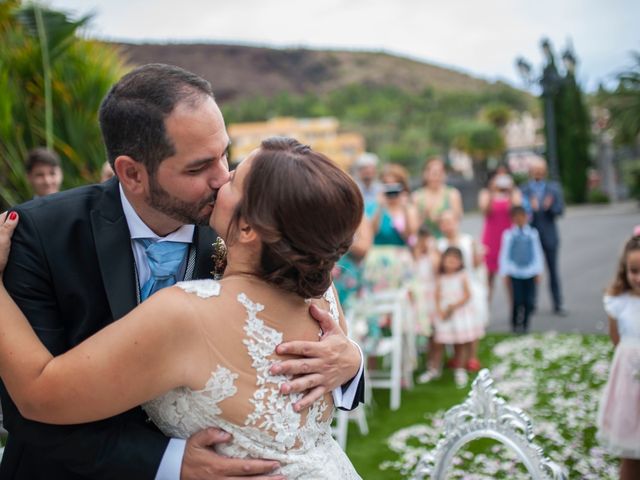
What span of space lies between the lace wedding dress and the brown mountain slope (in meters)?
127

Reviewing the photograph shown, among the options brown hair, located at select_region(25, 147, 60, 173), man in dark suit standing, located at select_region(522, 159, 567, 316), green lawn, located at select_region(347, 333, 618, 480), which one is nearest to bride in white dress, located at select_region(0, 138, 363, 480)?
green lawn, located at select_region(347, 333, 618, 480)

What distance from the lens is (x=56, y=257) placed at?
1638 millimetres

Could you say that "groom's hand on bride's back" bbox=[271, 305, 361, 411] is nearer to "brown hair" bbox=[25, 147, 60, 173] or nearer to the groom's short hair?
the groom's short hair

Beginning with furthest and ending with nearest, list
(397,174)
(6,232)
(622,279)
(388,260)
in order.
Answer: (397,174)
(388,260)
(622,279)
(6,232)

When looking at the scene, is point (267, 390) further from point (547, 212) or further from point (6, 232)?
point (547, 212)

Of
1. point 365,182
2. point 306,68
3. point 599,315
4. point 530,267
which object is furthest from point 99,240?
point 306,68

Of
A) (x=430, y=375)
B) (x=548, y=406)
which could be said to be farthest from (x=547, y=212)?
(x=548, y=406)

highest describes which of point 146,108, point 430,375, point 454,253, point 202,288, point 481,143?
point 481,143

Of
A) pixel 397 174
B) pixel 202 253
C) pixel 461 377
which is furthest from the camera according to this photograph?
pixel 397 174

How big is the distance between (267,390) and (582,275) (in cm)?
1274

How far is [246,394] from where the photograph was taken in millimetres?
1514

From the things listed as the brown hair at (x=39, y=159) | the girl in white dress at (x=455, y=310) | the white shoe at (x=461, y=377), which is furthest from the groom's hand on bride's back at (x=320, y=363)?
the girl in white dress at (x=455, y=310)

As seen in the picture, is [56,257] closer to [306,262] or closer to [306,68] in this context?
[306,262]

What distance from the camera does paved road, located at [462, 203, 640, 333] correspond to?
30.6 feet
